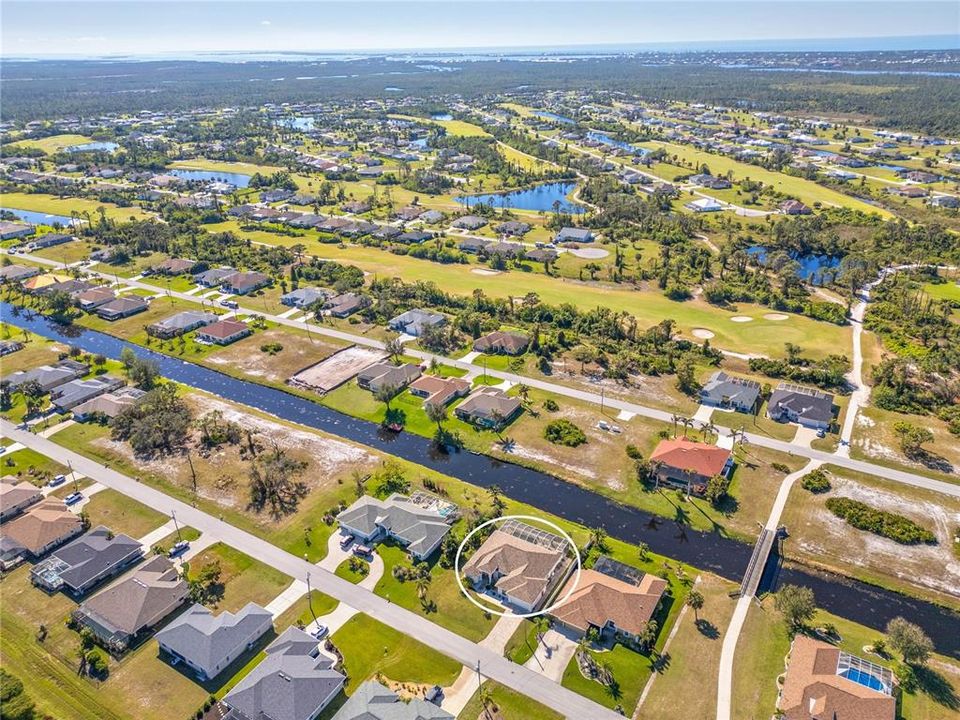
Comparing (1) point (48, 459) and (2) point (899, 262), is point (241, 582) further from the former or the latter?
(2) point (899, 262)

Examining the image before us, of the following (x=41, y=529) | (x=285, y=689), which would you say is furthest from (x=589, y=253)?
(x=285, y=689)

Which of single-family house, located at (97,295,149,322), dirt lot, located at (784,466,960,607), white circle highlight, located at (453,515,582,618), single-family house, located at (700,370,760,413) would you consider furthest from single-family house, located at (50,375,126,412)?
dirt lot, located at (784,466,960,607)

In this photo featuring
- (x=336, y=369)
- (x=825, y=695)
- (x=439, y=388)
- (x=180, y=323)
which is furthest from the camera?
(x=180, y=323)

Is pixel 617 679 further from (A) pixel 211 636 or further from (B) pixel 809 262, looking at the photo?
(B) pixel 809 262

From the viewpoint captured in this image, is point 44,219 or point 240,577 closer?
point 240,577

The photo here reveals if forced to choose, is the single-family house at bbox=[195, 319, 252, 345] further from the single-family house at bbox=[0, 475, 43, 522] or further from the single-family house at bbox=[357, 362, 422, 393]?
the single-family house at bbox=[0, 475, 43, 522]
